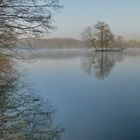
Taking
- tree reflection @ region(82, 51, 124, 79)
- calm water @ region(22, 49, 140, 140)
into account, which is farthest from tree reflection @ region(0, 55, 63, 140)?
tree reflection @ region(82, 51, 124, 79)

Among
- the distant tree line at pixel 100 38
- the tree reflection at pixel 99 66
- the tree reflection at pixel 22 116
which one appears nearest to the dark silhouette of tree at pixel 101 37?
the distant tree line at pixel 100 38

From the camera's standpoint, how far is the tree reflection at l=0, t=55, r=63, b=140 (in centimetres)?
659

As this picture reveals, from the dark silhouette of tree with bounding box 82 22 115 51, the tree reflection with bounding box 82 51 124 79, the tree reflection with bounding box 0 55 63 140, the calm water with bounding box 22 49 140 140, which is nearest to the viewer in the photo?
the tree reflection with bounding box 0 55 63 140

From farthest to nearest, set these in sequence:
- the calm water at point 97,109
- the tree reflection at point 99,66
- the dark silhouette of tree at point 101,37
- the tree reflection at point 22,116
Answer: the dark silhouette of tree at point 101,37 → the tree reflection at point 99,66 → the calm water at point 97,109 → the tree reflection at point 22,116

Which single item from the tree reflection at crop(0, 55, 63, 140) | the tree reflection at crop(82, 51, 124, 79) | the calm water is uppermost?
the tree reflection at crop(0, 55, 63, 140)

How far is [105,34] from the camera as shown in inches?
2468

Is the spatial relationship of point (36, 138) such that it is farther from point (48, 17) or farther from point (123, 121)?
point (48, 17)

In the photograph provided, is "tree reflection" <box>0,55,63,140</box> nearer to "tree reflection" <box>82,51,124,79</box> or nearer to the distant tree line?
"tree reflection" <box>82,51,124,79</box>

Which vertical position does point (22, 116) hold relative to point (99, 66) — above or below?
above

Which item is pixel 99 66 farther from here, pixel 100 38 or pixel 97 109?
pixel 100 38

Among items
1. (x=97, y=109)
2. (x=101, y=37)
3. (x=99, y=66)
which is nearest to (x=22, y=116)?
(x=97, y=109)

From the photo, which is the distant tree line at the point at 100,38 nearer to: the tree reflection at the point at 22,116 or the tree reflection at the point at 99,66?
the tree reflection at the point at 99,66

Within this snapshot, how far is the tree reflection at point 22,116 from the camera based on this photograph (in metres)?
6.59

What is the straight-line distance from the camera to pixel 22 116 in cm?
795
